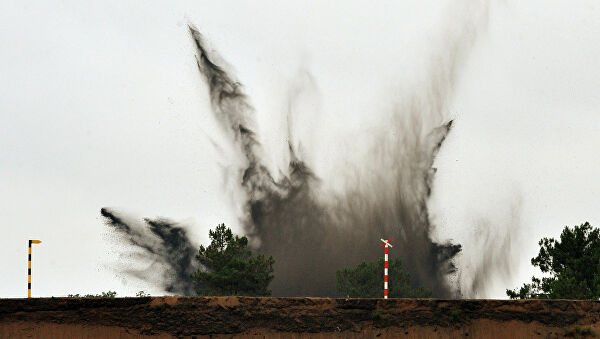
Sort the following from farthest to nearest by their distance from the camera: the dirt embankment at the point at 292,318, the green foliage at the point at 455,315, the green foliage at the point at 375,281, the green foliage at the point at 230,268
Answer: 1. the green foliage at the point at 375,281
2. the green foliage at the point at 230,268
3. the green foliage at the point at 455,315
4. the dirt embankment at the point at 292,318

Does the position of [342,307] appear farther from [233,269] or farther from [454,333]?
[233,269]

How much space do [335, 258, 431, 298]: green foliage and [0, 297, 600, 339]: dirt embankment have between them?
55.4 metres

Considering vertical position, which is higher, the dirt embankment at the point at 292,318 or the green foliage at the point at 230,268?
the green foliage at the point at 230,268

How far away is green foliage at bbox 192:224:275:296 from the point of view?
56.2 m

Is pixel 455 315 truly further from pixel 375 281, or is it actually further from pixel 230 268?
pixel 375 281

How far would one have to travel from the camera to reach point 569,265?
158ft

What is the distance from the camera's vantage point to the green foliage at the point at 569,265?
44.1 meters

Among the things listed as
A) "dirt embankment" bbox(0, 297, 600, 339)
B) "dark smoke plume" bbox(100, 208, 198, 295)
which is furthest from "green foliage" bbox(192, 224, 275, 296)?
"dirt embankment" bbox(0, 297, 600, 339)

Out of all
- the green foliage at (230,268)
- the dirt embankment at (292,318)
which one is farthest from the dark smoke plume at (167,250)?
the dirt embankment at (292,318)

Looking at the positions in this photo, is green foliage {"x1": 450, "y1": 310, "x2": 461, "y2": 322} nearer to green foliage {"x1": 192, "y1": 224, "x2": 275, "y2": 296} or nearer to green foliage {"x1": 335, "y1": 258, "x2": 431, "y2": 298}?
green foliage {"x1": 192, "y1": 224, "x2": 275, "y2": 296}

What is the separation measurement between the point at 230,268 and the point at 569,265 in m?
25.4

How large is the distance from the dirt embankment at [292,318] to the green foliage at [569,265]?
104 ft

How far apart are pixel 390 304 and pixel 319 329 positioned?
60.2 inches

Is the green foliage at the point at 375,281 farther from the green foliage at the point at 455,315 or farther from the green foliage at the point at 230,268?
the green foliage at the point at 455,315
